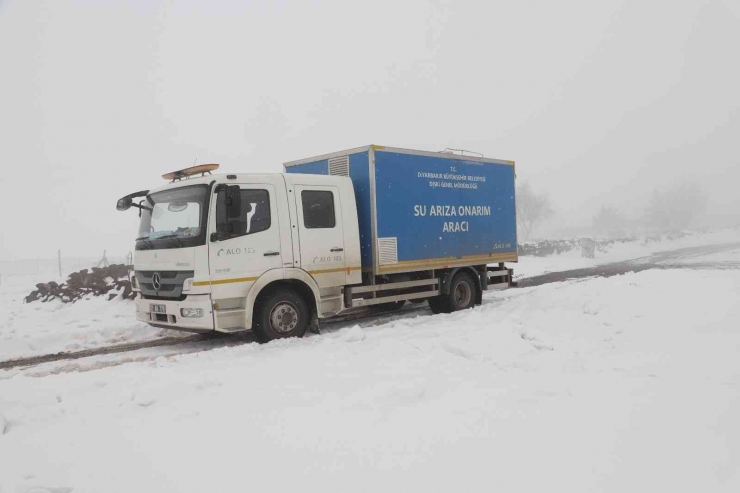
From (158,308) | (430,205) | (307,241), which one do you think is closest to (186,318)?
(158,308)

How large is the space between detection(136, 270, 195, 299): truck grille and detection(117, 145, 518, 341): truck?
0.06 ft

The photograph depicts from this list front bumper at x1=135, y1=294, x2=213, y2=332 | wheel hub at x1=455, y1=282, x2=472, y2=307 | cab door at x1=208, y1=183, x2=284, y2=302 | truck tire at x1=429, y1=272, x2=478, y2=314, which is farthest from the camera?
wheel hub at x1=455, y1=282, x2=472, y2=307

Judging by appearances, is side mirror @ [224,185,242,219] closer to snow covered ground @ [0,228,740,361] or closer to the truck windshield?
the truck windshield

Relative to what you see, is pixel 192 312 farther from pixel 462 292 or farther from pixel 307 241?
pixel 462 292

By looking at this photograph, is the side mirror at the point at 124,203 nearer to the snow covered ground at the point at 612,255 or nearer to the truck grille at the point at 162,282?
the truck grille at the point at 162,282

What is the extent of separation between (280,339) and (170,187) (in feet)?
9.96

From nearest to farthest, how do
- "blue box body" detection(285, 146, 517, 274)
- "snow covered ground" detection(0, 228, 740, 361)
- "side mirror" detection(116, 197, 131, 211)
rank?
"side mirror" detection(116, 197, 131, 211)
"snow covered ground" detection(0, 228, 740, 361)
"blue box body" detection(285, 146, 517, 274)

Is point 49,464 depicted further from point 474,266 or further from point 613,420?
point 474,266

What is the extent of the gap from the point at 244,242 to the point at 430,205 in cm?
410

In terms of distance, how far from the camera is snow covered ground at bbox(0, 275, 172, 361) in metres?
8.88

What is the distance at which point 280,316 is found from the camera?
8.14 m

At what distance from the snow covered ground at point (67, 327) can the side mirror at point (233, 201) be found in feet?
11.8

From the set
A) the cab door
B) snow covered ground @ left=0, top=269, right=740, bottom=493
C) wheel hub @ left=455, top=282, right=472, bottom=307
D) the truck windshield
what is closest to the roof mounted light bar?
the truck windshield

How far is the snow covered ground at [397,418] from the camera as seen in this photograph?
11.4ft
